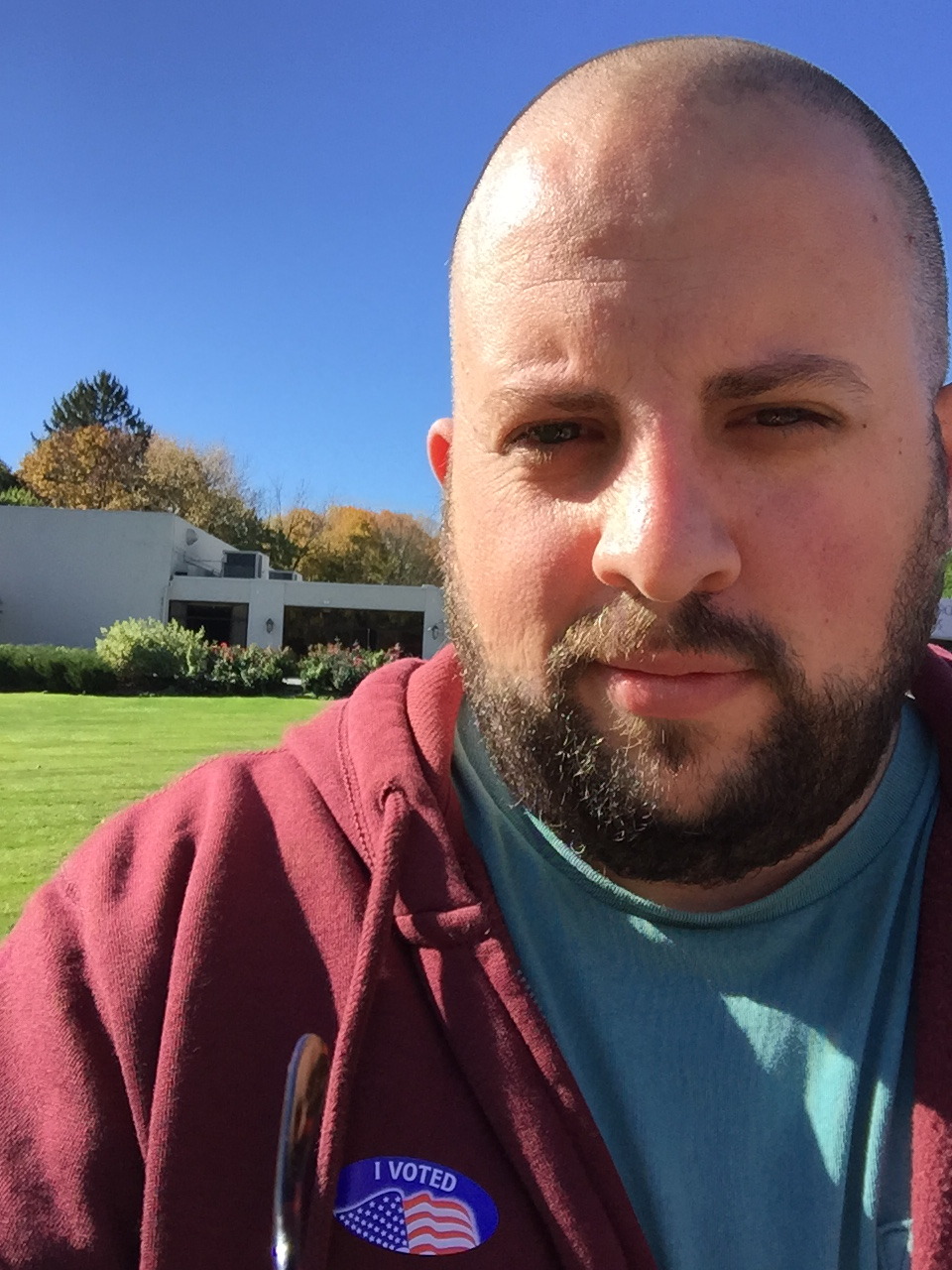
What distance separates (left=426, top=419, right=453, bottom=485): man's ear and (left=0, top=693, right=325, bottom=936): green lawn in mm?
2903

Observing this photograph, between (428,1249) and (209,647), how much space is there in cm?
2732

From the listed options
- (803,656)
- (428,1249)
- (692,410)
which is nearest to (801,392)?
(692,410)

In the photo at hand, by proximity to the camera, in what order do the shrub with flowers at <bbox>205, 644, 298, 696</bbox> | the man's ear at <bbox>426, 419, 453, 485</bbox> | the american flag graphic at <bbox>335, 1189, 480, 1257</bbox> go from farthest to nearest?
1. the shrub with flowers at <bbox>205, 644, 298, 696</bbox>
2. the man's ear at <bbox>426, 419, 453, 485</bbox>
3. the american flag graphic at <bbox>335, 1189, 480, 1257</bbox>

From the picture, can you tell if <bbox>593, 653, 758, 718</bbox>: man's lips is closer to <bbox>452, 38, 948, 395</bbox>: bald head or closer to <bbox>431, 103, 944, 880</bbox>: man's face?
<bbox>431, 103, 944, 880</bbox>: man's face

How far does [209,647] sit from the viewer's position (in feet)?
89.4

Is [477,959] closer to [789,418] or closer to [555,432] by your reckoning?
[555,432]

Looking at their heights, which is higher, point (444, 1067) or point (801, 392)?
point (801, 392)

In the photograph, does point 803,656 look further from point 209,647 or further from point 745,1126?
point 209,647

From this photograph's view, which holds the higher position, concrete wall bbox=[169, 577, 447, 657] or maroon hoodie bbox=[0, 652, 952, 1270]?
concrete wall bbox=[169, 577, 447, 657]

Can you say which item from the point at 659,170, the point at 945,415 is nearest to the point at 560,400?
the point at 659,170

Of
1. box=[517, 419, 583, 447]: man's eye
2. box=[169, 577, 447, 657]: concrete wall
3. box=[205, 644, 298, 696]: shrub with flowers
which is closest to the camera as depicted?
box=[517, 419, 583, 447]: man's eye

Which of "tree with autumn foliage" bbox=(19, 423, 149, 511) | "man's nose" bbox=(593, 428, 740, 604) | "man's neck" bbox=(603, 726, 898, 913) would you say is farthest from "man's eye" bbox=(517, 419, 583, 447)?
"tree with autumn foliage" bbox=(19, 423, 149, 511)

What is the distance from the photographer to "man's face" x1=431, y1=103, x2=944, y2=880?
120 centimetres

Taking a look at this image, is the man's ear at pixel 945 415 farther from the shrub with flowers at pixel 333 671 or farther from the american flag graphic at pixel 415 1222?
the shrub with flowers at pixel 333 671
